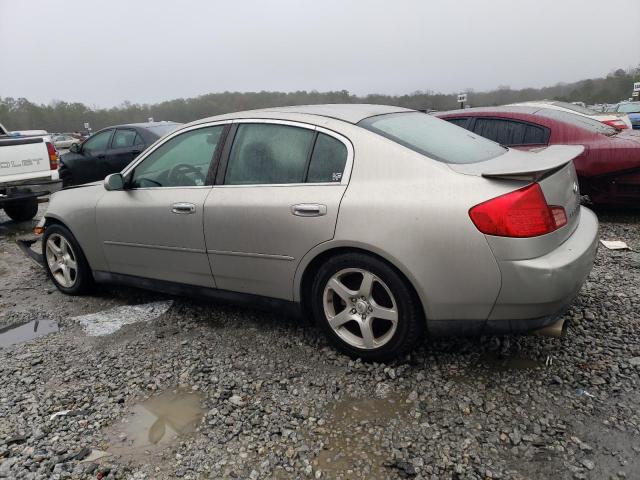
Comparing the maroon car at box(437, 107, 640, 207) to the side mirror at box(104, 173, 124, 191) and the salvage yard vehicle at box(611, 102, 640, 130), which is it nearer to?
the side mirror at box(104, 173, 124, 191)

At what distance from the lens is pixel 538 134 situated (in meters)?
6.04

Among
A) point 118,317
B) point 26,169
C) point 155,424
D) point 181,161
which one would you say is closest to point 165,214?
point 181,161

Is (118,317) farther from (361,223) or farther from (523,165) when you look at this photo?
(523,165)

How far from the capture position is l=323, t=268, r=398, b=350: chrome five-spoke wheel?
9.11 feet

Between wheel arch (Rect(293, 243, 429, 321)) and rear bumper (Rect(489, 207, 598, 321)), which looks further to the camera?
wheel arch (Rect(293, 243, 429, 321))

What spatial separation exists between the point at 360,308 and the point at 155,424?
1.26 metres

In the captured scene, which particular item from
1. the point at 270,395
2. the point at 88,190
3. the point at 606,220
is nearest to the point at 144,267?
the point at 88,190

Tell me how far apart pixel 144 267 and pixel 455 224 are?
2.47m

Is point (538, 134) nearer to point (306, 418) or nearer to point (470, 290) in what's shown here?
point (470, 290)

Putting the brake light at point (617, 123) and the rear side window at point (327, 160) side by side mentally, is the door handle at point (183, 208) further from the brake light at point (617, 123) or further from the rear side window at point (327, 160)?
the brake light at point (617, 123)

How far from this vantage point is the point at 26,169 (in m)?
7.42

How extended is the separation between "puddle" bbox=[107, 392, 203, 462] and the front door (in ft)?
3.12

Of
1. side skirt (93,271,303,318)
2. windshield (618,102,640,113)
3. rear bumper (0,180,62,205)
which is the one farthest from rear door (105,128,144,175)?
windshield (618,102,640,113)

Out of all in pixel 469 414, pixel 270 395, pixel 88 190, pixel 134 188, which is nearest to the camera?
pixel 469 414
